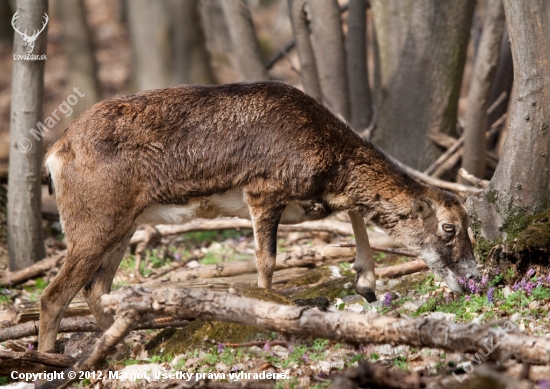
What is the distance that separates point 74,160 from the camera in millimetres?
6789

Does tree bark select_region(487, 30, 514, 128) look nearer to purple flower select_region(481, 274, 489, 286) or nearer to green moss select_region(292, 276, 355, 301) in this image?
green moss select_region(292, 276, 355, 301)

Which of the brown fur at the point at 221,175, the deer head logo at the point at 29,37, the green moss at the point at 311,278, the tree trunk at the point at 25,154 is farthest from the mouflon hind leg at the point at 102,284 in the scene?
the deer head logo at the point at 29,37

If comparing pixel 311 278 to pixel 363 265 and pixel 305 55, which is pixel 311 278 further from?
pixel 305 55

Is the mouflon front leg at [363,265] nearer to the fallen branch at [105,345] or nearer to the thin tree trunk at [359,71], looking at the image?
the fallen branch at [105,345]

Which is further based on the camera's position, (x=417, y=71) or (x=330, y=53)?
(x=330, y=53)

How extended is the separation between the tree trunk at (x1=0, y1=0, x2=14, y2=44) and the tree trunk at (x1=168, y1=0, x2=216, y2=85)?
818cm

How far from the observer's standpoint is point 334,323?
5.00 meters

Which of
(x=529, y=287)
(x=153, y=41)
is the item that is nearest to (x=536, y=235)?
(x=529, y=287)

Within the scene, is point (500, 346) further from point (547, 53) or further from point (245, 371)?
point (547, 53)

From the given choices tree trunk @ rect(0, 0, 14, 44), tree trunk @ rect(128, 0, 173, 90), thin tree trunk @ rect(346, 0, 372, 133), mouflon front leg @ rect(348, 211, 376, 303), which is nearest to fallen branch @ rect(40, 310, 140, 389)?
mouflon front leg @ rect(348, 211, 376, 303)

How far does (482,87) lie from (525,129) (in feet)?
11.2

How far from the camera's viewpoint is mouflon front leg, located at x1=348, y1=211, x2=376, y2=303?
7.18 metres

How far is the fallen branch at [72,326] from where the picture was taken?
679 cm

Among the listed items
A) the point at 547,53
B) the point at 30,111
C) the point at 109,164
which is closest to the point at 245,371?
the point at 109,164
